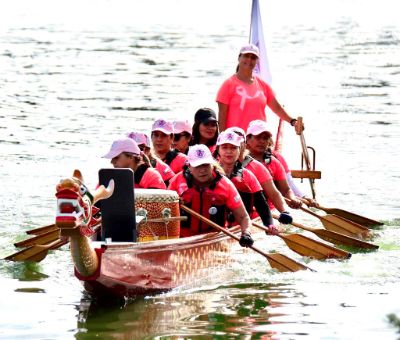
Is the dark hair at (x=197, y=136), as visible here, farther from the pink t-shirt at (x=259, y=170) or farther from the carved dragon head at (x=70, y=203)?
the carved dragon head at (x=70, y=203)

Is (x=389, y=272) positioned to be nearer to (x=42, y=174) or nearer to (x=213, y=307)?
(x=213, y=307)

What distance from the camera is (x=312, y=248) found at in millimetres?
12789

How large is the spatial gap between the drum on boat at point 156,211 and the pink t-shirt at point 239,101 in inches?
158

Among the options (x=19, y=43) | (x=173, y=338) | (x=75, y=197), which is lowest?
(x=173, y=338)

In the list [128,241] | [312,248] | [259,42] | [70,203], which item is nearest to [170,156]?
[312,248]

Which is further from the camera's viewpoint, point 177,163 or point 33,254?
point 177,163

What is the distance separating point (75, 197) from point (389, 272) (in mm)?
4466

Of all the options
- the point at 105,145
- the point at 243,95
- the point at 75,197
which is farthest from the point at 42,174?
the point at 75,197

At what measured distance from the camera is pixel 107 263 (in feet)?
32.9

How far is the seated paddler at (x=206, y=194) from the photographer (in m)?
11.5

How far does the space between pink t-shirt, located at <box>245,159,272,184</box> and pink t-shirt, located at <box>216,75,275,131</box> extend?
81.9 inches

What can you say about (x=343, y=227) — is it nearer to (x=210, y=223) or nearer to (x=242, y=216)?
(x=242, y=216)

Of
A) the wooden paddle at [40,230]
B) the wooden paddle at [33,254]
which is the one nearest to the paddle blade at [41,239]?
the wooden paddle at [40,230]

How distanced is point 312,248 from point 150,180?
6.94 feet
